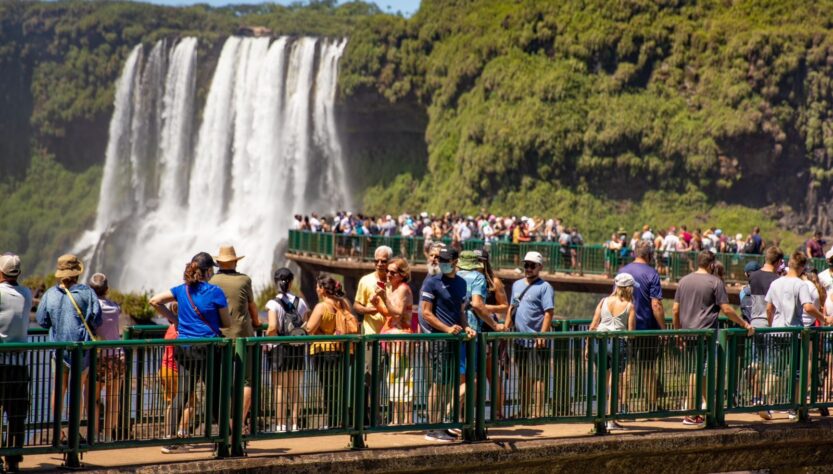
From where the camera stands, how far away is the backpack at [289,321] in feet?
43.3

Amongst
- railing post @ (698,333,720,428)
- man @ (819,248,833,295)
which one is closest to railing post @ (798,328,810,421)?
railing post @ (698,333,720,428)

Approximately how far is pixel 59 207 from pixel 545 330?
83.5m

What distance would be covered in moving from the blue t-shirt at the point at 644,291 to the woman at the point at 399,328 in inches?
91.8

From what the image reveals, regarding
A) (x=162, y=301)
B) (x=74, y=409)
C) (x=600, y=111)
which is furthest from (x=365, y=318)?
(x=600, y=111)

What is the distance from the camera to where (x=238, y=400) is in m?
11.1

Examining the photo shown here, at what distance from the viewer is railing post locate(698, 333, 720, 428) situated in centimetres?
1369

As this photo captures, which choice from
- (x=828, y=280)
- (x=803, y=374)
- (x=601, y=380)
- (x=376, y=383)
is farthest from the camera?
(x=828, y=280)

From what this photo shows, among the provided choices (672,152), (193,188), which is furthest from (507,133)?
(193,188)

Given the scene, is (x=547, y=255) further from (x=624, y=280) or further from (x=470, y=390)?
(x=470, y=390)

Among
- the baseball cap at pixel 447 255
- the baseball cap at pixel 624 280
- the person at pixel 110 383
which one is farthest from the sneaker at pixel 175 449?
the baseball cap at pixel 624 280

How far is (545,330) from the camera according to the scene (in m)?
13.3

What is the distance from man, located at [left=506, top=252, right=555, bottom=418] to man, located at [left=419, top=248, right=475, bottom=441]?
60 centimetres

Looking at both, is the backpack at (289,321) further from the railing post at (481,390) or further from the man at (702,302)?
the man at (702,302)

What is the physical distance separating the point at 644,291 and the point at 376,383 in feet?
11.2
